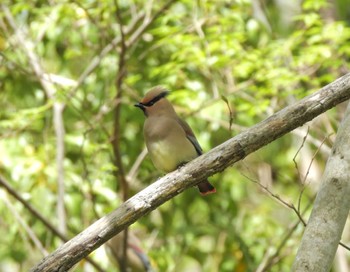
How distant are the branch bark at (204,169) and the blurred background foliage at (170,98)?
207cm

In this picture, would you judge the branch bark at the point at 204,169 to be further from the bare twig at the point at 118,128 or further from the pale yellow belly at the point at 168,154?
the bare twig at the point at 118,128

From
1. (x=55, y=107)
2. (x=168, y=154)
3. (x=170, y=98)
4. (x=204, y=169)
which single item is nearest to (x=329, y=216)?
(x=204, y=169)

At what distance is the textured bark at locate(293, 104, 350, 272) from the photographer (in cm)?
287

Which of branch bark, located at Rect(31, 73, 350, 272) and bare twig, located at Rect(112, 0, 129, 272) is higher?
bare twig, located at Rect(112, 0, 129, 272)

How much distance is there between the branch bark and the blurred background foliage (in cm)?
207

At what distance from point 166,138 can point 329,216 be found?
5.56 feet

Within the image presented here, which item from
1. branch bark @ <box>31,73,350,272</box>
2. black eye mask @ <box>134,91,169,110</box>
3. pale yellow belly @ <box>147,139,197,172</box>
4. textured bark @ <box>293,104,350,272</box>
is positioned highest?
black eye mask @ <box>134,91,169,110</box>

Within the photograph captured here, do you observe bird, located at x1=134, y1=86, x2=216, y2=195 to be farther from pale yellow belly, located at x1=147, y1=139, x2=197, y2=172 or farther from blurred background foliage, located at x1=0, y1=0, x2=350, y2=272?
blurred background foliage, located at x1=0, y1=0, x2=350, y2=272

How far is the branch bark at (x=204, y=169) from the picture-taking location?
3062 millimetres

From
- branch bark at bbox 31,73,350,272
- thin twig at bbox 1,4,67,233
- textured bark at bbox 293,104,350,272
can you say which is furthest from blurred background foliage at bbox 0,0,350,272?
textured bark at bbox 293,104,350,272

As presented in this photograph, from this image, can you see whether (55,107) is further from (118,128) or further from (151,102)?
(151,102)

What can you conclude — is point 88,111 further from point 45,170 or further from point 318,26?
point 318,26

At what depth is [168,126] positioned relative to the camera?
454 cm

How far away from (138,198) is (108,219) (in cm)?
15
